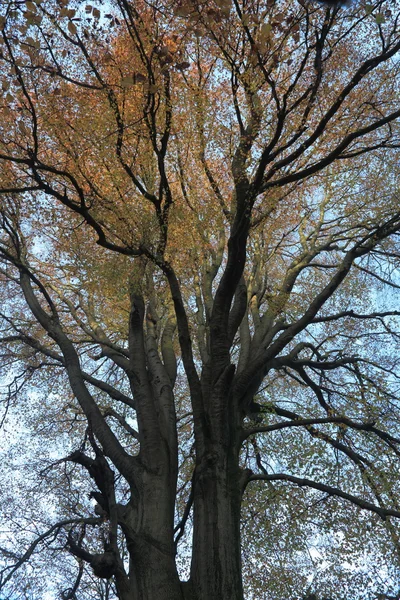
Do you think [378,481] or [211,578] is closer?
[211,578]

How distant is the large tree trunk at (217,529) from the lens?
524 centimetres

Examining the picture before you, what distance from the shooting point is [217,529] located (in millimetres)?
5520

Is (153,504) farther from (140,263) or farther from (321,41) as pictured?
(321,41)

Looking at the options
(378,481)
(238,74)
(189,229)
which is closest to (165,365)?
(189,229)

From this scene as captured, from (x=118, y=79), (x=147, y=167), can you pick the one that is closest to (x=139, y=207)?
(x=147, y=167)

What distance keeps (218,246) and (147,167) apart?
2165 millimetres

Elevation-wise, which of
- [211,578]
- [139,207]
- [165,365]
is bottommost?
[211,578]

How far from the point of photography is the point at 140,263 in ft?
24.8

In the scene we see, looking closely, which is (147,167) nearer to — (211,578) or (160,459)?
(160,459)

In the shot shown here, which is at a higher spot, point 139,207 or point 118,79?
point 118,79

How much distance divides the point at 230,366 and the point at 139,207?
3.10m

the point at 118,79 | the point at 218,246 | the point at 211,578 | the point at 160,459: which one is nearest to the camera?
the point at 211,578

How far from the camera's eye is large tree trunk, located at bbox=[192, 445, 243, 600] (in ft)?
17.2

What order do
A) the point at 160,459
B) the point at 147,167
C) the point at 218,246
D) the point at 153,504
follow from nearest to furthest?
the point at 153,504 → the point at 160,459 → the point at 147,167 → the point at 218,246
